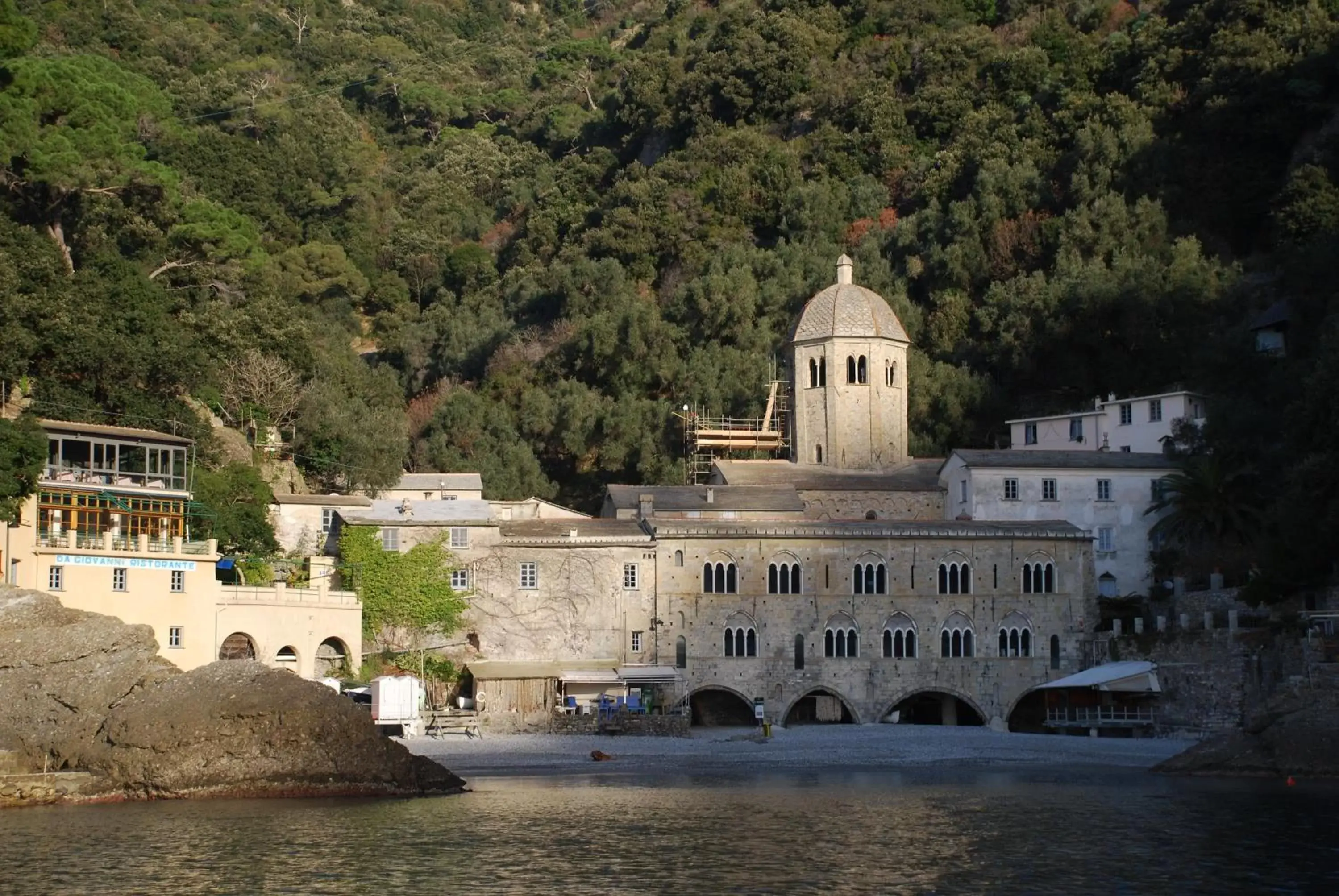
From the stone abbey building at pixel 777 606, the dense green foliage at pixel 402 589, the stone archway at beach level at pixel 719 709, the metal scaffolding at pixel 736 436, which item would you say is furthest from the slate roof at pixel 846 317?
the dense green foliage at pixel 402 589

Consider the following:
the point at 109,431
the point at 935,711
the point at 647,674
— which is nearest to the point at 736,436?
the point at 935,711

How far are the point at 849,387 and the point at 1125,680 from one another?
53.2 feet

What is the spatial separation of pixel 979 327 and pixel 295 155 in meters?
44.7

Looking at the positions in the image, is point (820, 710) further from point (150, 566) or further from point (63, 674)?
point (63, 674)

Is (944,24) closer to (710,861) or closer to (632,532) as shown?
(632,532)

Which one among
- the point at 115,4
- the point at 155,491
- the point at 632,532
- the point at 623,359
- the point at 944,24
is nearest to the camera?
the point at 155,491

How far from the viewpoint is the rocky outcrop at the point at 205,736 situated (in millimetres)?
41281

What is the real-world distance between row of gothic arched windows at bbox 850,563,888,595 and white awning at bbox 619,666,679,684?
6374 mm

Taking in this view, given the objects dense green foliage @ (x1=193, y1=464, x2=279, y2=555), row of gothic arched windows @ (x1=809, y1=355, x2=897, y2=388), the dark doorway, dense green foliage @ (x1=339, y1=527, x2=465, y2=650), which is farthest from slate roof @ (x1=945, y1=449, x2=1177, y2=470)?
dense green foliage @ (x1=193, y1=464, x2=279, y2=555)

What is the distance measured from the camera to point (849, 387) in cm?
6706

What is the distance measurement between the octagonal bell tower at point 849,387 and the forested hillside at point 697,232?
4.01m

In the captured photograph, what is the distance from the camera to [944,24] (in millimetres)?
98812

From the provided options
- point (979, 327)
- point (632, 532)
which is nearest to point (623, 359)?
point (979, 327)

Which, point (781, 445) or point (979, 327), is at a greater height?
point (979, 327)
